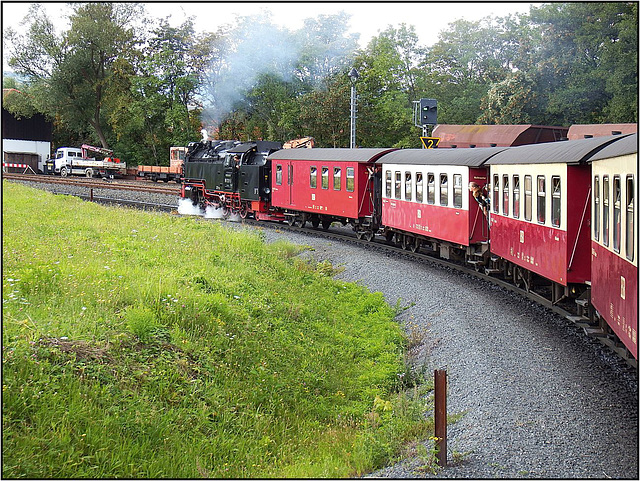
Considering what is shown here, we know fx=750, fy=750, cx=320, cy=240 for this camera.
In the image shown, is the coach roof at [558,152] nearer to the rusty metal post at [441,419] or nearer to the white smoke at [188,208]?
the rusty metal post at [441,419]

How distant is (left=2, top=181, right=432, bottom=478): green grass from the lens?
7457mm

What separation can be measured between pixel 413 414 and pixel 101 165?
5348cm

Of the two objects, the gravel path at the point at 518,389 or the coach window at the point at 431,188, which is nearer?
the gravel path at the point at 518,389

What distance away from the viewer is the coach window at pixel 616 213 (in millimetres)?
8719

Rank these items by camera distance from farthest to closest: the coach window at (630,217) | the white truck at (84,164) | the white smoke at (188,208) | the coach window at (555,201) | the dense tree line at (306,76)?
the white truck at (84,164) < the dense tree line at (306,76) < the white smoke at (188,208) < the coach window at (555,201) < the coach window at (630,217)

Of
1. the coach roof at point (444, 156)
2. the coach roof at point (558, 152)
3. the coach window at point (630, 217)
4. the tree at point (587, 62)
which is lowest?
the coach window at point (630, 217)

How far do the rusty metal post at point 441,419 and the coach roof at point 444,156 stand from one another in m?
10.3

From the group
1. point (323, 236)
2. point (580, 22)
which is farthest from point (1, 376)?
point (580, 22)

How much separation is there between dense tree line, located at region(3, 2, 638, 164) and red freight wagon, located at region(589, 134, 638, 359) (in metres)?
28.2

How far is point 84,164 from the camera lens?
5850 cm

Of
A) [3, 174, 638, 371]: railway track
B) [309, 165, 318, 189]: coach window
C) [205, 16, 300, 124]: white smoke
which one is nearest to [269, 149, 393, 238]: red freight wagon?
[309, 165, 318, 189]: coach window

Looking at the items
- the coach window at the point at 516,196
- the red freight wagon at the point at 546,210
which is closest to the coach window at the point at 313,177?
the red freight wagon at the point at 546,210

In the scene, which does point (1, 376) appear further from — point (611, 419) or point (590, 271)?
point (590, 271)

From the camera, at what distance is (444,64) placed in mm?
61500
